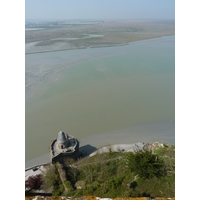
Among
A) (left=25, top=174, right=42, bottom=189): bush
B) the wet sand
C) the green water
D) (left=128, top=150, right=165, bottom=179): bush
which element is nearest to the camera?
(left=128, top=150, right=165, bottom=179): bush

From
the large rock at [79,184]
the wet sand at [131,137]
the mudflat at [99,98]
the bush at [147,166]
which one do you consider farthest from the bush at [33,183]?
the bush at [147,166]

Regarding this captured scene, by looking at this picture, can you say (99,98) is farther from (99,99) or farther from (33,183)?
(33,183)

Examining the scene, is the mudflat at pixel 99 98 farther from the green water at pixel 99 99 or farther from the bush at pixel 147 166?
the bush at pixel 147 166

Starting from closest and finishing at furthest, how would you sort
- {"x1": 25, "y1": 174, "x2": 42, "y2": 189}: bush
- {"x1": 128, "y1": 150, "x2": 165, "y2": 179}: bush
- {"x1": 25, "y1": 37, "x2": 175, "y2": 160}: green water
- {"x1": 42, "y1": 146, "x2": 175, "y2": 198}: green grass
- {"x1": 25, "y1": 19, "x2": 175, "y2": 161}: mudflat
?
1. {"x1": 42, "y1": 146, "x2": 175, "y2": 198}: green grass
2. {"x1": 128, "y1": 150, "x2": 165, "y2": 179}: bush
3. {"x1": 25, "y1": 174, "x2": 42, "y2": 189}: bush
4. {"x1": 25, "y1": 19, "x2": 175, "y2": 161}: mudflat
5. {"x1": 25, "y1": 37, "x2": 175, "y2": 160}: green water

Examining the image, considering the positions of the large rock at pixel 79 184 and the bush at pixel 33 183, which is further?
the bush at pixel 33 183

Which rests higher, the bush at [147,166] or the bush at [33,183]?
the bush at [147,166]

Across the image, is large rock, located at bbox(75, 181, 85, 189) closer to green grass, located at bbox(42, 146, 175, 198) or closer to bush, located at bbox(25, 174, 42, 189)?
green grass, located at bbox(42, 146, 175, 198)

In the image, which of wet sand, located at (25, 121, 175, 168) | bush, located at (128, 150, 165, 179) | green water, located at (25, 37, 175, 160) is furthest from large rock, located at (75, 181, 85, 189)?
green water, located at (25, 37, 175, 160)

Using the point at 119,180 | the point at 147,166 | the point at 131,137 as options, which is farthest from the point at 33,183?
the point at 131,137
